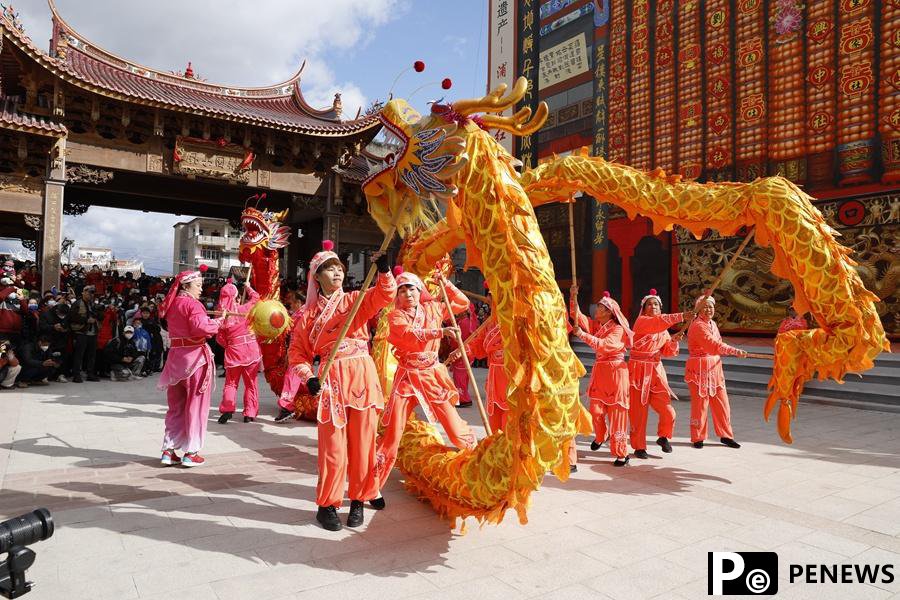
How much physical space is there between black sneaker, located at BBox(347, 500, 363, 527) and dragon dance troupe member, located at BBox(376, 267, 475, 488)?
455 millimetres

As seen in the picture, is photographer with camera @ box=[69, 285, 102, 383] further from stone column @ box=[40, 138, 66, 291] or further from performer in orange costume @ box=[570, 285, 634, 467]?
performer in orange costume @ box=[570, 285, 634, 467]

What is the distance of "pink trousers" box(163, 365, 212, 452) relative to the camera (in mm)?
4648

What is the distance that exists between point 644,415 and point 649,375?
1.24ft

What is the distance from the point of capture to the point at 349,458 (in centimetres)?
345

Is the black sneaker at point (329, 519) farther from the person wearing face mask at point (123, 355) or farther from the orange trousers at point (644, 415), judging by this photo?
the person wearing face mask at point (123, 355)

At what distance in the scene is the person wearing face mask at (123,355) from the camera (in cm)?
974

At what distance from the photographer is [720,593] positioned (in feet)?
8.50

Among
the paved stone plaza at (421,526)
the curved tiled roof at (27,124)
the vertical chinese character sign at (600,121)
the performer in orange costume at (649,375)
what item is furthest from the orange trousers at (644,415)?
the curved tiled roof at (27,124)

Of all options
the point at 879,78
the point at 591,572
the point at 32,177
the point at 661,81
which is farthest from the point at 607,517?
the point at 32,177

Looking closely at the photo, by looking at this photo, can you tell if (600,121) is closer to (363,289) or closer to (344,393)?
(363,289)

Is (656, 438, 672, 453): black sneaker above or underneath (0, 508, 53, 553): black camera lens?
underneath

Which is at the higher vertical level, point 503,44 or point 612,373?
point 503,44

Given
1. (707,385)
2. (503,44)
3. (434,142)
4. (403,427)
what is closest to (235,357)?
(403,427)

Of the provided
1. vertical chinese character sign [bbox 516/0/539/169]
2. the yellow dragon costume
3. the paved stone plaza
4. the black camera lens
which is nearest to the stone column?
the paved stone plaza
